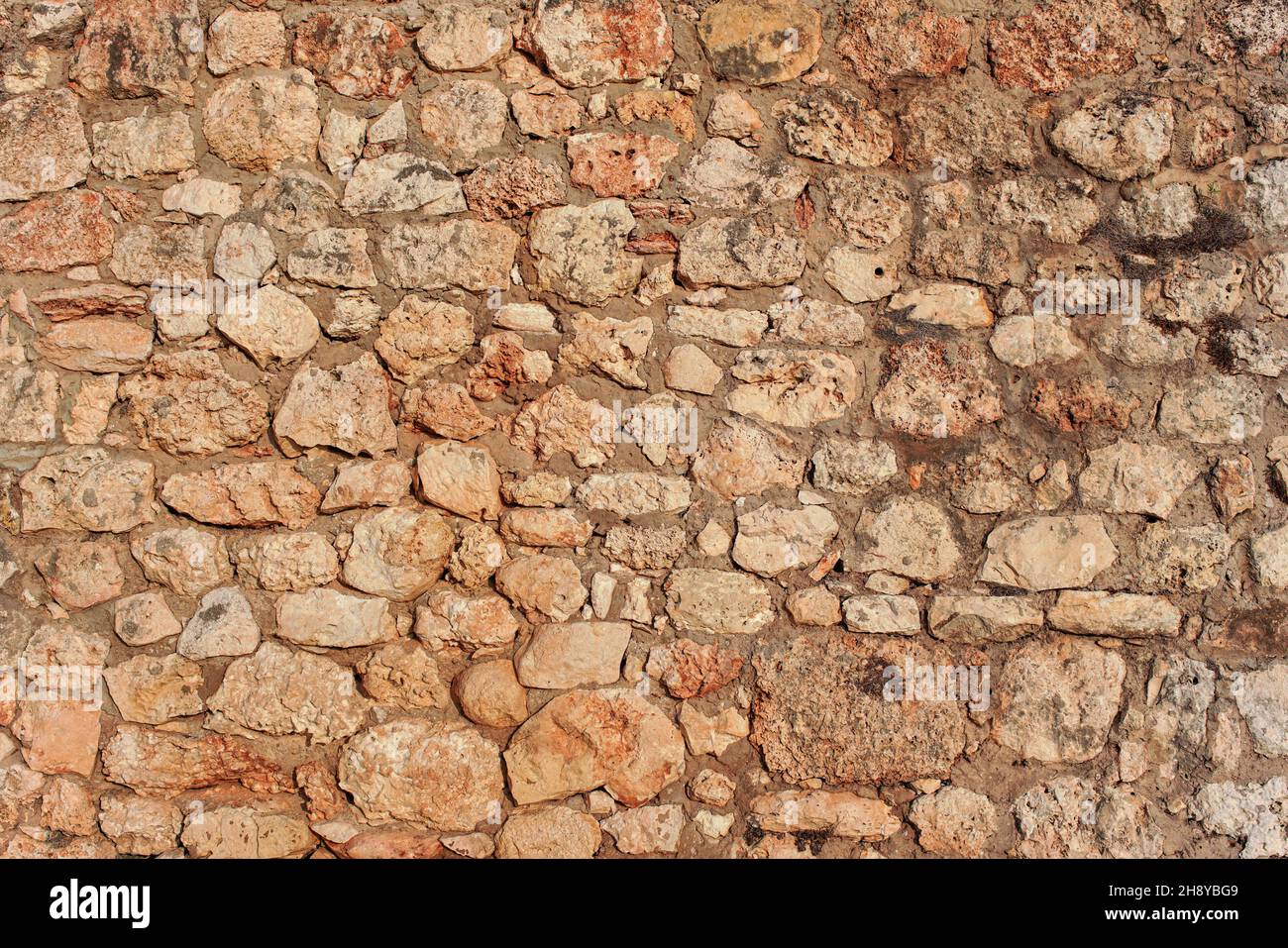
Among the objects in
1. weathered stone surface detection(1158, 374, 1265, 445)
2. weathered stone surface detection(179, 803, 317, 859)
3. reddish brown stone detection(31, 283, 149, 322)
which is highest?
reddish brown stone detection(31, 283, 149, 322)

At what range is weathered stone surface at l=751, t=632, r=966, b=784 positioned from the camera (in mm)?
2643

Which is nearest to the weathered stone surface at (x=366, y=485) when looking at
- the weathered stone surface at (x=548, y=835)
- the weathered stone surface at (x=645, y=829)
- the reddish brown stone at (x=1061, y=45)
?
the weathered stone surface at (x=548, y=835)

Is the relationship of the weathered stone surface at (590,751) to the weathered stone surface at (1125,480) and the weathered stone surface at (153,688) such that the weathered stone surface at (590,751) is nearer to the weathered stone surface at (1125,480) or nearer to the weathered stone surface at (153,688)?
the weathered stone surface at (153,688)

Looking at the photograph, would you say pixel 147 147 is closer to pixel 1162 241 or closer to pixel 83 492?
pixel 83 492

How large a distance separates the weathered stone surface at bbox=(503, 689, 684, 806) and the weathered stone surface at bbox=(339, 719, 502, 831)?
11cm

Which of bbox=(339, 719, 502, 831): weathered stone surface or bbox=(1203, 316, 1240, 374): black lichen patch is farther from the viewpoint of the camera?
bbox=(1203, 316, 1240, 374): black lichen patch

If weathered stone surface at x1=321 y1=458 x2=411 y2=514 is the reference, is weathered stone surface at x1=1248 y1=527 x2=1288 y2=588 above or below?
below

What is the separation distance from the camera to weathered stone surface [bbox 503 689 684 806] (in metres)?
2.62

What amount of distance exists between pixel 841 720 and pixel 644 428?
0.98 m

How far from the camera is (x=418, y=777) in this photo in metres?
2.60

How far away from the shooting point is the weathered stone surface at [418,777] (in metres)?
2.61

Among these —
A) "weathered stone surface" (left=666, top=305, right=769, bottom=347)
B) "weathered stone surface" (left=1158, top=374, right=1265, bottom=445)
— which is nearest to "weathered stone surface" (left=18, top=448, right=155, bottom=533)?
"weathered stone surface" (left=666, top=305, right=769, bottom=347)

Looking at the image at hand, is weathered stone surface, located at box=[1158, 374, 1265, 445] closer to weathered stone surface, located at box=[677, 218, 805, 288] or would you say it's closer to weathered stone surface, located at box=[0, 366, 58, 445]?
weathered stone surface, located at box=[677, 218, 805, 288]

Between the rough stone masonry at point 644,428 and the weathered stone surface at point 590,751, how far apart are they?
0.01 meters
